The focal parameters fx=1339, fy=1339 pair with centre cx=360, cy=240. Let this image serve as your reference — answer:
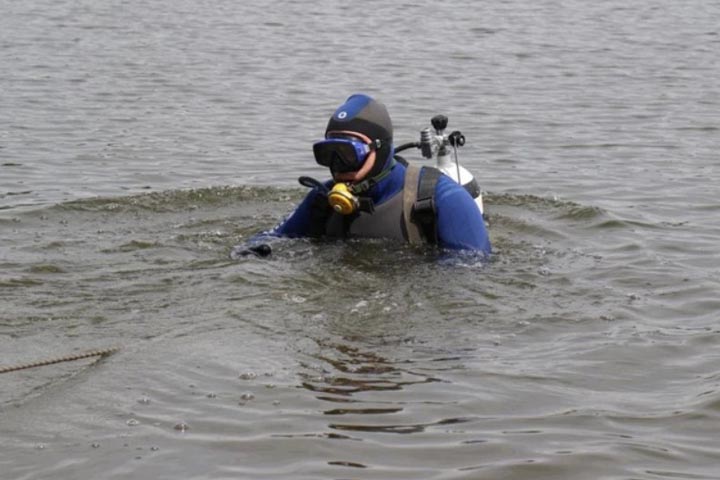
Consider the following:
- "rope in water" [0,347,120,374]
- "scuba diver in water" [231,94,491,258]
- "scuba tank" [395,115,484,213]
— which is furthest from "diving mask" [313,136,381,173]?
"rope in water" [0,347,120,374]

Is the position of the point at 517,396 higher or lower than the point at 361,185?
lower

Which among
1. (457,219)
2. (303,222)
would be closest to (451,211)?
(457,219)

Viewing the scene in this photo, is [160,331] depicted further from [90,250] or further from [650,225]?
[650,225]

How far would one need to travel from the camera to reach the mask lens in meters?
6.48

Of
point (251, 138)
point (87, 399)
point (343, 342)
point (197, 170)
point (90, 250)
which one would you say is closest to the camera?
point (87, 399)

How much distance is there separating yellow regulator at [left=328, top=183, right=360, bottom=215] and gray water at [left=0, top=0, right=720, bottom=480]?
364 mm

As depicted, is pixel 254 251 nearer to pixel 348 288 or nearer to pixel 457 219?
pixel 348 288

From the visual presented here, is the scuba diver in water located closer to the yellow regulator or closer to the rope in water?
the yellow regulator

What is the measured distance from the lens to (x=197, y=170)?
10141 millimetres

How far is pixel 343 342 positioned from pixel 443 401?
809 millimetres

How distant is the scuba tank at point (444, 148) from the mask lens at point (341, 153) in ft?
1.25

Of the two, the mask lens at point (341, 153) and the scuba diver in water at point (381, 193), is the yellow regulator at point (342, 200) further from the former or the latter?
the mask lens at point (341, 153)

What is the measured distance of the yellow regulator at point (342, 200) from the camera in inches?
255

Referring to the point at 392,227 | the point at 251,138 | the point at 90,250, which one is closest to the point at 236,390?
the point at 392,227
